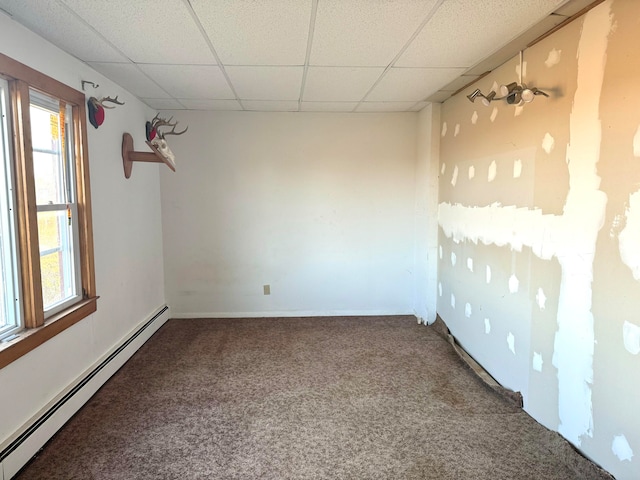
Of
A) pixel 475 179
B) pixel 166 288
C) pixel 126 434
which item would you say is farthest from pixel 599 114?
pixel 166 288

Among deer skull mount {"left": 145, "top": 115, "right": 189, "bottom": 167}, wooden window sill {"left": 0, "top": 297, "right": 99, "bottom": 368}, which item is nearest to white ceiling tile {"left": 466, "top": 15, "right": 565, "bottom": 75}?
deer skull mount {"left": 145, "top": 115, "right": 189, "bottom": 167}

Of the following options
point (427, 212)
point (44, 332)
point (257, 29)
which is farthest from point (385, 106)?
point (44, 332)

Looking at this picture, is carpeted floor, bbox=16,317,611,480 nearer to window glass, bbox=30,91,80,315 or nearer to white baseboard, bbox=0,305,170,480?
white baseboard, bbox=0,305,170,480

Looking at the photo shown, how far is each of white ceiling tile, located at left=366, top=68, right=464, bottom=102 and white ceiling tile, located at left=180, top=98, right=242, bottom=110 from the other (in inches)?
54.5

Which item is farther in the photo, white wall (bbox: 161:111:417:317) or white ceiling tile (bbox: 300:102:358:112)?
white wall (bbox: 161:111:417:317)

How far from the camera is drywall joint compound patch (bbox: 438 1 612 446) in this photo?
1.84 metres

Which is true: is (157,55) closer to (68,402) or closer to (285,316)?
(68,402)

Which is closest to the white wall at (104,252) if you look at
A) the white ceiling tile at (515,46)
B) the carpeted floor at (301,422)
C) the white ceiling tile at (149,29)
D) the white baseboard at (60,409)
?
the white baseboard at (60,409)

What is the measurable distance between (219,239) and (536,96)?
335 centimetres

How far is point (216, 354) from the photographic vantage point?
345 cm

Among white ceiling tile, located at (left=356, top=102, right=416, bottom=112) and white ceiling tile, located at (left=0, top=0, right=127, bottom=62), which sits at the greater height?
white ceiling tile, located at (left=356, top=102, right=416, bottom=112)

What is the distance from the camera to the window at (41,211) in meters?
2.04

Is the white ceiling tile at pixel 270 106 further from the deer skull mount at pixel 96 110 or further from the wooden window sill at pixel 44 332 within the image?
the wooden window sill at pixel 44 332

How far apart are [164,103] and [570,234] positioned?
12.2 ft
